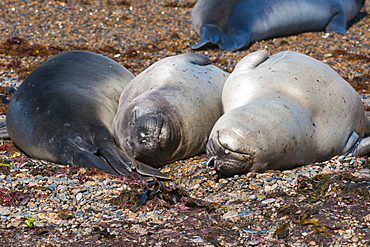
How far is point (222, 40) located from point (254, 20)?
84 cm

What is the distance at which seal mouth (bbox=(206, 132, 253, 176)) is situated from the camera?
438 cm

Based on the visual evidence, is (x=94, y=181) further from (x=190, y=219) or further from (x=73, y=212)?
(x=190, y=219)

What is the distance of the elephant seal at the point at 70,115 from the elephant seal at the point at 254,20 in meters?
4.19

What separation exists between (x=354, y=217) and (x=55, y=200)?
7.28 ft

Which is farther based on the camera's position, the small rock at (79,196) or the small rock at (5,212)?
the small rock at (79,196)

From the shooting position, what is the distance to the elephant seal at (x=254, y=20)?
1028 centimetres

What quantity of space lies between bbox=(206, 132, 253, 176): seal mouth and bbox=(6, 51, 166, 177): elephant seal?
0.65 meters

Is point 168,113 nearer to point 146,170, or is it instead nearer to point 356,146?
point 146,170

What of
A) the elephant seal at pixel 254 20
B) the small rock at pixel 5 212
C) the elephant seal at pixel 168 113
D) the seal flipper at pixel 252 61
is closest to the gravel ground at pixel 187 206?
the small rock at pixel 5 212

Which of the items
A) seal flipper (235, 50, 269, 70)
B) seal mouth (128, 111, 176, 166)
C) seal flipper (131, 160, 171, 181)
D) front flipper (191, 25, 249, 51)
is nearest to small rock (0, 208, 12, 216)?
seal flipper (131, 160, 171, 181)

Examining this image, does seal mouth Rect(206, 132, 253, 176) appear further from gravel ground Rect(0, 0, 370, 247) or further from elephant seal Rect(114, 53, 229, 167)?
elephant seal Rect(114, 53, 229, 167)

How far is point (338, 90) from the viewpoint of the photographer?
204 inches

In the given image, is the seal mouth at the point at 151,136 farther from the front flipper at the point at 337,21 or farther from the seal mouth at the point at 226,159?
the front flipper at the point at 337,21

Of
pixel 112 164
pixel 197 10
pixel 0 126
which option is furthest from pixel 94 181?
pixel 197 10
